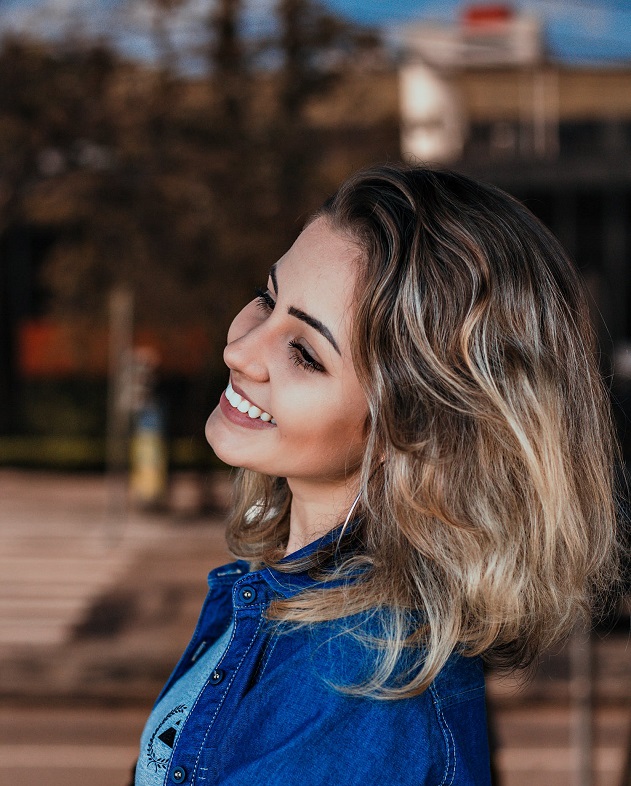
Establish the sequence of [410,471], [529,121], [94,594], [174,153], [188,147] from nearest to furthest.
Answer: [410,471] → [94,594] → [174,153] → [188,147] → [529,121]

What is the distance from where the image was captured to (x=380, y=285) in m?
1.32

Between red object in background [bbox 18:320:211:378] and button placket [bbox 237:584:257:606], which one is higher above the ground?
button placket [bbox 237:584:257:606]

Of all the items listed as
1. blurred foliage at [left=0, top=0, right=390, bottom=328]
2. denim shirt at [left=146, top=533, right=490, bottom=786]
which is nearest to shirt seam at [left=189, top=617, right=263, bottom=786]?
denim shirt at [left=146, top=533, right=490, bottom=786]

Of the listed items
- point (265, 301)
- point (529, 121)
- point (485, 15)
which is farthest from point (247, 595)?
point (529, 121)

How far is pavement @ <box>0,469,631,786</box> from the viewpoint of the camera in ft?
15.3

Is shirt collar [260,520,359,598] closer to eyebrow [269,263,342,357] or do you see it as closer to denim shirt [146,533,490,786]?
denim shirt [146,533,490,786]

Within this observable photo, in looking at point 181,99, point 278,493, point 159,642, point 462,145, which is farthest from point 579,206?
point 278,493

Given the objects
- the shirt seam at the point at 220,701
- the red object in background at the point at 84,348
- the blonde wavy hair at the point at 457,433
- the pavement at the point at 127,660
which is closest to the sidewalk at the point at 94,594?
the pavement at the point at 127,660

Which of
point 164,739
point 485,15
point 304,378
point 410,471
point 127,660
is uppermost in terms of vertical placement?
point 485,15

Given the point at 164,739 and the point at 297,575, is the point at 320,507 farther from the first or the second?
the point at 164,739

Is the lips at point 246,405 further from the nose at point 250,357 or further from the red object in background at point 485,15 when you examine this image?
the red object in background at point 485,15

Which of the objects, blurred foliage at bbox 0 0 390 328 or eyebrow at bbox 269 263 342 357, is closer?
eyebrow at bbox 269 263 342 357

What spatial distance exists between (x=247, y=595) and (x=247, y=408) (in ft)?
0.88

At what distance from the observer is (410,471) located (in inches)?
52.6
